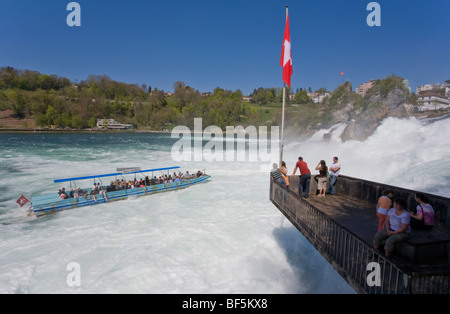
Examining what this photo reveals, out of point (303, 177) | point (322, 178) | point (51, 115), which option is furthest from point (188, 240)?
point (51, 115)

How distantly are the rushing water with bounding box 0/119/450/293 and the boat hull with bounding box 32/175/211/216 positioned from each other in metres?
0.57

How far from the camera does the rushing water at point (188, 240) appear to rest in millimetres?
9422

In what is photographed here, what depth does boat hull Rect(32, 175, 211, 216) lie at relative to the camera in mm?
17467

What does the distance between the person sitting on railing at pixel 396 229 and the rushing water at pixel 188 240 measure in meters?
4.63

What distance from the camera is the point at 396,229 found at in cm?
526

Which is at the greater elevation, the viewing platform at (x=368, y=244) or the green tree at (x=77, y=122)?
Answer: the green tree at (x=77, y=122)

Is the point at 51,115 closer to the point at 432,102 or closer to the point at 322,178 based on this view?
the point at 322,178

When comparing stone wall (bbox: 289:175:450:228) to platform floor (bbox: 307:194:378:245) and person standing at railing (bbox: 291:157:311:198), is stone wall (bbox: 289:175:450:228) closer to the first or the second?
platform floor (bbox: 307:194:378:245)

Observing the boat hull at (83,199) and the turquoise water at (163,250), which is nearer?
the turquoise water at (163,250)

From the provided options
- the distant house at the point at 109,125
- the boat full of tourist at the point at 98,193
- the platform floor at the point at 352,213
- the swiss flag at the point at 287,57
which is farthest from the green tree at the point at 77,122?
the platform floor at the point at 352,213

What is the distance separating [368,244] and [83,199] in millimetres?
19885

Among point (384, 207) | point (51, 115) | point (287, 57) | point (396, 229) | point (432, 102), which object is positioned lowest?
point (396, 229)

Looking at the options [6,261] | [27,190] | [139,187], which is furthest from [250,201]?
[27,190]

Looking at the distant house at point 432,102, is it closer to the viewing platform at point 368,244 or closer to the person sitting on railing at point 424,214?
the viewing platform at point 368,244
